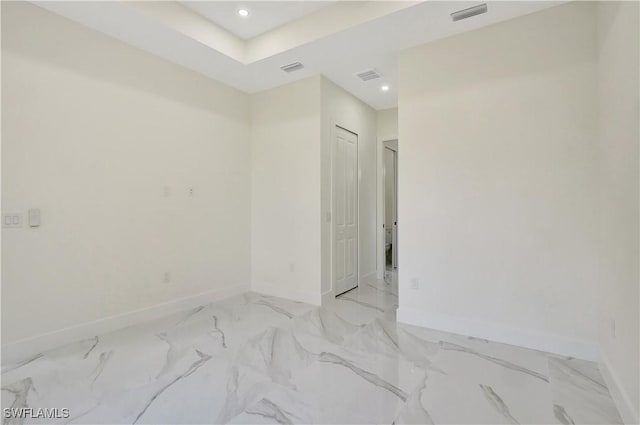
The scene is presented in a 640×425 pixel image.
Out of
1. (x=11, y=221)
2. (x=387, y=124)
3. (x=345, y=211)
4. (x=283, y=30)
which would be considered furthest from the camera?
(x=387, y=124)

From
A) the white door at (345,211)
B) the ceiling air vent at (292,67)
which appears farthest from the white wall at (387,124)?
the ceiling air vent at (292,67)

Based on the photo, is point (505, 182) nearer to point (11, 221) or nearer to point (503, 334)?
point (503, 334)

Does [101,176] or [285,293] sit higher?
[101,176]

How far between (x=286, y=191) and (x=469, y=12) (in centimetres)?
286

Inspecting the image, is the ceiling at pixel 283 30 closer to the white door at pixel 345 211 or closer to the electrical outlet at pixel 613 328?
the white door at pixel 345 211

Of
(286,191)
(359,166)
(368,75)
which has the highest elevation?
(368,75)

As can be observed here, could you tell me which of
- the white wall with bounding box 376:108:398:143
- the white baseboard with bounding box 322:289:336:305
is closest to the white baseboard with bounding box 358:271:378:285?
the white baseboard with bounding box 322:289:336:305

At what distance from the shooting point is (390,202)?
629 centimetres

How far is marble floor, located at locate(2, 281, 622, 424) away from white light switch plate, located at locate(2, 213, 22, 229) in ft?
3.66

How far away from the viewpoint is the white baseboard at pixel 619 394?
1737mm

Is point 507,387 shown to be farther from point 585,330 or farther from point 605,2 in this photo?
point 605,2

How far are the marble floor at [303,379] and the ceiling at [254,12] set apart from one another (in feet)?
10.9

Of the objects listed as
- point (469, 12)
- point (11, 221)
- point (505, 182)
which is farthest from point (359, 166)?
point (11, 221)

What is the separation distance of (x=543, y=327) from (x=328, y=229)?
253 cm
